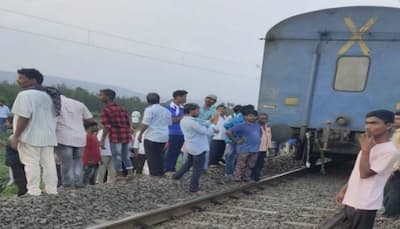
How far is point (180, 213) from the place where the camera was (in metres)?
6.71

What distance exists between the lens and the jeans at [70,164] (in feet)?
23.9

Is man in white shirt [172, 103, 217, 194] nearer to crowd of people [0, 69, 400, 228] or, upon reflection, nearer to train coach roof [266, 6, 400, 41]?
crowd of people [0, 69, 400, 228]

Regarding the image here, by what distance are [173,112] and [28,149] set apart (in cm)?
342

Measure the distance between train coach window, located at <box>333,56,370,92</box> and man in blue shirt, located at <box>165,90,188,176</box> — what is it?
3.21 meters

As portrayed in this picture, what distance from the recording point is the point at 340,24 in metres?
10.6

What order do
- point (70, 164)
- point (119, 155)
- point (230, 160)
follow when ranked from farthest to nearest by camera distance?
point (230, 160), point (119, 155), point (70, 164)

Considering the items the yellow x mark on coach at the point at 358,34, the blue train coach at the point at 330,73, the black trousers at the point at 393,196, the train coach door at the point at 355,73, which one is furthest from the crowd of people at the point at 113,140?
the black trousers at the point at 393,196

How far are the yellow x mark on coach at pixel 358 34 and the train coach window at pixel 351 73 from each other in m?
0.14

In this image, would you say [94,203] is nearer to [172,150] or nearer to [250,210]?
[250,210]

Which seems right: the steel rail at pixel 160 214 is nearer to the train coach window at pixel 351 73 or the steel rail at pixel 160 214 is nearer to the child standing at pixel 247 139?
the child standing at pixel 247 139

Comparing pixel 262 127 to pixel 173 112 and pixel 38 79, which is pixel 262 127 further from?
pixel 38 79

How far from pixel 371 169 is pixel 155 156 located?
548 centimetres

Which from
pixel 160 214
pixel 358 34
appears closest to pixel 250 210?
pixel 160 214

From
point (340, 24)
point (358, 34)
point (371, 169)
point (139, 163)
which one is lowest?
point (139, 163)
